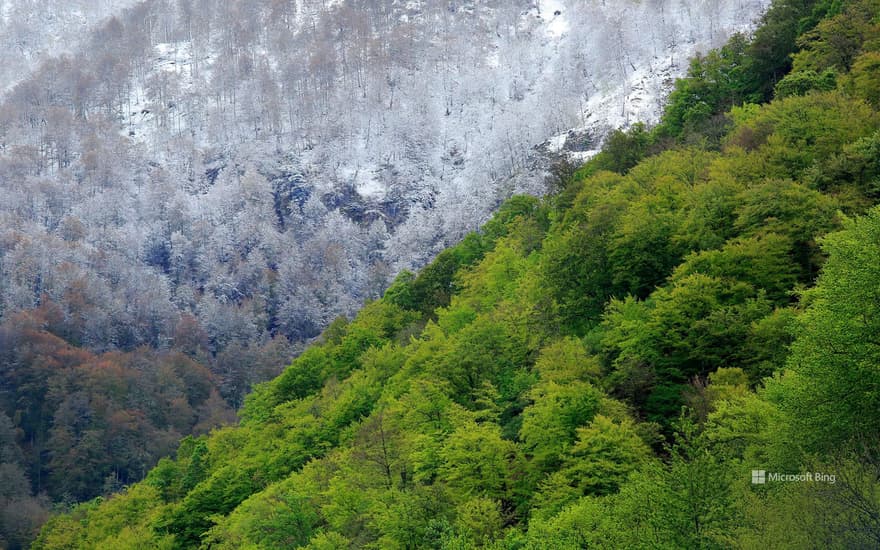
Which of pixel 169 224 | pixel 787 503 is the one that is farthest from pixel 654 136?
pixel 169 224

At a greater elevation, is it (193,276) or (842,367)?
(842,367)

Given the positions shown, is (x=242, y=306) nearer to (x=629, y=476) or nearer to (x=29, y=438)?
(x=29, y=438)

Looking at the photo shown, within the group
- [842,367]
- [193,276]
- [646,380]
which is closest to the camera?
[842,367]

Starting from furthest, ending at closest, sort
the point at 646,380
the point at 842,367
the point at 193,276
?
1. the point at 193,276
2. the point at 646,380
3. the point at 842,367

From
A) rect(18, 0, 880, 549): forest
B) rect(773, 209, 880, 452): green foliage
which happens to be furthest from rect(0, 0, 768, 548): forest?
rect(773, 209, 880, 452): green foliage

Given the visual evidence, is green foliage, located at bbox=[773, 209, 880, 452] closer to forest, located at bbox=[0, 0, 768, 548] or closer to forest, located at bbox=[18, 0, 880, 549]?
forest, located at bbox=[18, 0, 880, 549]

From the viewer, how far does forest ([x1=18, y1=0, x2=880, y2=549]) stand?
2083 centimetres

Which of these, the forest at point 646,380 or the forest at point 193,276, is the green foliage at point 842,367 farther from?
the forest at point 193,276

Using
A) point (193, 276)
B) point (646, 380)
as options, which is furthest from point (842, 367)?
point (193, 276)

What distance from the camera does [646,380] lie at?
33.5 metres

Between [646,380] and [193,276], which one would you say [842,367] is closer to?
[646,380]

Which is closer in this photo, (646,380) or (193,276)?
(646,380)

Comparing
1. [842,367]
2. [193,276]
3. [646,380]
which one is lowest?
[193,276]

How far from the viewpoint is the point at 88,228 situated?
188 meters
